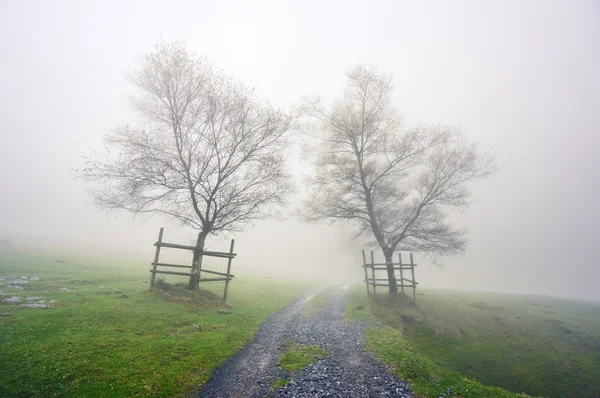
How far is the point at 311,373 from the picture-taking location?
8.72m

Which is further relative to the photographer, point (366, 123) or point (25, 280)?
point (366, 123)

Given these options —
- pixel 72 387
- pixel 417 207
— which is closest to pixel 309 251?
pixel 417 207

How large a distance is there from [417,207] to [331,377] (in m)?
20.7

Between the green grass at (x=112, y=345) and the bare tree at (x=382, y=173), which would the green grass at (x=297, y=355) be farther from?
the bare tree at (x=382, y=173)

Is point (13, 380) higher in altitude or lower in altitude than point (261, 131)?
lower

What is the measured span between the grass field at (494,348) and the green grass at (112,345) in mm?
7488

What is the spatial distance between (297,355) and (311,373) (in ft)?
6.26

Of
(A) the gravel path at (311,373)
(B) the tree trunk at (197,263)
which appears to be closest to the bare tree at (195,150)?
(B) the tree trunk at (197,263)

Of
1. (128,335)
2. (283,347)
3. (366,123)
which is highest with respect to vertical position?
(366,123)

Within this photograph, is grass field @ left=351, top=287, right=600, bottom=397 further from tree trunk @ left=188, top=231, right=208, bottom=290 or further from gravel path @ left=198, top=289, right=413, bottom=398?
tree trunk @ left=188, top=231, right=208, bottom=290

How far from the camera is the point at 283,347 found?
11.7 meters

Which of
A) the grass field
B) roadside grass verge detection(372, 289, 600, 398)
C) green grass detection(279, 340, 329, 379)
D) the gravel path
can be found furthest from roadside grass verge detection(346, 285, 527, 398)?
roadside grass verge detection(372, 289, 600, 398)

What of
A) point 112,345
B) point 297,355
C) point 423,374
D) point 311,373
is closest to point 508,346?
point 423,374

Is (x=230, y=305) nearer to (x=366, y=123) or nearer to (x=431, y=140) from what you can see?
(x=366, y=123)
